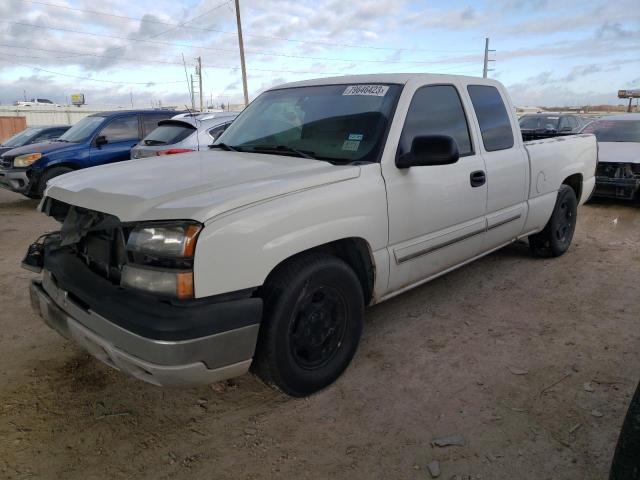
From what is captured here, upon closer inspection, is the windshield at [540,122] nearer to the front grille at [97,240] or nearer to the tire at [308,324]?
the tire at [308,324]

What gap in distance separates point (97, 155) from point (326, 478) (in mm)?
8277

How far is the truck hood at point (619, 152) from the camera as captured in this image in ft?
26.1

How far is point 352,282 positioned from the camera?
2951 mm

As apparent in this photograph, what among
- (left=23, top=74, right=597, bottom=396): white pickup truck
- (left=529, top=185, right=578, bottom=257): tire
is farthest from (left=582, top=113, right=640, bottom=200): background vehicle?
(left=23, top=74, right=597, bottom=396): white pickup truck

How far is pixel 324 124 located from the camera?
3406mm

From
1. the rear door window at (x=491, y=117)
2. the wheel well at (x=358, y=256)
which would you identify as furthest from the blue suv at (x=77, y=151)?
the wheel well at (x=358, y=256)

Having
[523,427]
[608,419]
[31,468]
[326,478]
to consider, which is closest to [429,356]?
[523,427]

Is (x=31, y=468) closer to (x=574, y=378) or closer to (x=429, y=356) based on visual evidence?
(x=429, y=356)

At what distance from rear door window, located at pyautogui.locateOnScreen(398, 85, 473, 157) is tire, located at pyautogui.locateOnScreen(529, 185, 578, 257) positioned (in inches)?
76.5

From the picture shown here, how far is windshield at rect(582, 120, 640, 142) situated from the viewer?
28.8 feet

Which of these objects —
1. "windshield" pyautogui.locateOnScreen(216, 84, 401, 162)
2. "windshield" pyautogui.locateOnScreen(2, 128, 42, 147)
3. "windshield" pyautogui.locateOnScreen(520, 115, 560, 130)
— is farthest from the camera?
"windshield" pyautogui.locateOnScreen(520, 115, 560, 130)

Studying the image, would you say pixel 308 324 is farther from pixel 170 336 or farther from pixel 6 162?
pixel 6 162

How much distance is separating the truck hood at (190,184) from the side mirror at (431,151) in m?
0.41

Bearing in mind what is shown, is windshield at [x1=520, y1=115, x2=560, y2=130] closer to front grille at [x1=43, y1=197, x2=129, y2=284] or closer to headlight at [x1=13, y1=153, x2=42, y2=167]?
headlight at [x1=13, y1=153, x2=42, y2=167]
